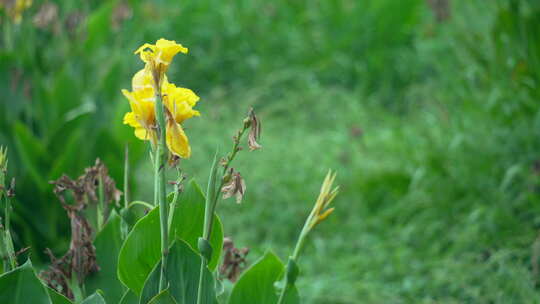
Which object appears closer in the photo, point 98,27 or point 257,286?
point 257,286

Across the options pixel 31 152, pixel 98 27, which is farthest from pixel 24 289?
pixel 98 27

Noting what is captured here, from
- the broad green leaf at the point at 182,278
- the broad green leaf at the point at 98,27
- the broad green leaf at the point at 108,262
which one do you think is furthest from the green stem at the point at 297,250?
the broad green leaf at the point at 98,27

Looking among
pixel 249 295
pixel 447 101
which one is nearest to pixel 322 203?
pixel 249 295

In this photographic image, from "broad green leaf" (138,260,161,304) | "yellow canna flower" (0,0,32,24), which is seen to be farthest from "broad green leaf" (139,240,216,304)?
"yellow canna flower" (0,0,32,24)

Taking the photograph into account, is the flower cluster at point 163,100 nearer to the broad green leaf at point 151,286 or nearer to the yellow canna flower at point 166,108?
the yellow canna flower at point 166,108

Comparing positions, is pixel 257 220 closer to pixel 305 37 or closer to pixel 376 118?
pixel 376 118

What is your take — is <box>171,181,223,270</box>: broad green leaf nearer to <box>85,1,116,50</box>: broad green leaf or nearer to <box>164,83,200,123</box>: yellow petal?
<box>164,83,200,123</box>: yellow petal

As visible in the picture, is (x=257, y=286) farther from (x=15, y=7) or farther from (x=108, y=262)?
(x=15, y=7)
